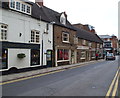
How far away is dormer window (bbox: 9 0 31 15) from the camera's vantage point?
1437 centimetres

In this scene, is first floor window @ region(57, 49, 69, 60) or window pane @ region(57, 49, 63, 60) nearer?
window pane @ region(57, 49, 63, 60)

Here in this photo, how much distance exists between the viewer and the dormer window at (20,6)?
566 inches

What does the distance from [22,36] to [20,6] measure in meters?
3.31

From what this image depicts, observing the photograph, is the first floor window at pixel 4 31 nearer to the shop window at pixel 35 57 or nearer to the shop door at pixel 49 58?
the shop window at pixel 35 57

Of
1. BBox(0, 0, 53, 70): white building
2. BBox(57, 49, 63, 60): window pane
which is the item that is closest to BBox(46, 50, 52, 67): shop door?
BBox(0, 0, 53, 70): white building

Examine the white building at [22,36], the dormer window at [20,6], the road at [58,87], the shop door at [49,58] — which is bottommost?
the road at [58,87]

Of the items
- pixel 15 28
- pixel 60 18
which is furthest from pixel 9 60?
pixel 60 18

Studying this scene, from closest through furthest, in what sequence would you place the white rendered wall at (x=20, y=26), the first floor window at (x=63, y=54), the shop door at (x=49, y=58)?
the white rendered wall at (x=20, y=26) < the shop door at (x=49, y=58) < the first floor window at (x=63, y=54)

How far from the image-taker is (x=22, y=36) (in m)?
15.0

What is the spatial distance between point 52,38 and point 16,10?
7.18 metres

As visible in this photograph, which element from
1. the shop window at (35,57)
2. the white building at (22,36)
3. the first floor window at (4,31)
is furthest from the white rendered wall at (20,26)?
the shop window at (35,57)

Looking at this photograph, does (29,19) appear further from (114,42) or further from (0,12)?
(114,42)

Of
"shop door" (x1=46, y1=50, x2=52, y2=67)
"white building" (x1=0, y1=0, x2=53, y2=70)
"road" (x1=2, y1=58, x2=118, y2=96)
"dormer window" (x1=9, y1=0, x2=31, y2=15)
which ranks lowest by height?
"road" (x1=2, y1=58, x2=118, y2=96)

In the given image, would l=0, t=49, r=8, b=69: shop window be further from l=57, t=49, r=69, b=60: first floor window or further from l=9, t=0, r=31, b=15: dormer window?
l=57, t=49, r=69, b=60: first floor window
